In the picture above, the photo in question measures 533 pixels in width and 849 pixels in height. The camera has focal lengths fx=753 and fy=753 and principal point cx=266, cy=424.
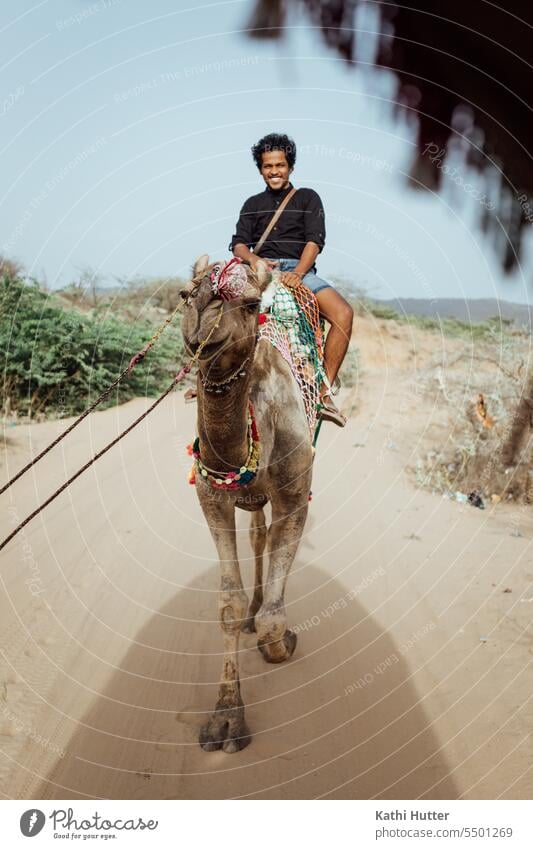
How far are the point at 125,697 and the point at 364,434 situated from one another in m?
7.50

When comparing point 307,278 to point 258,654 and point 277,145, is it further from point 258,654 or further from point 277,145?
point 258,654

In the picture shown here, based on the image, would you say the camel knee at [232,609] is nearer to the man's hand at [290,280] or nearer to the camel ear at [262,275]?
the camel ear at [262,275]

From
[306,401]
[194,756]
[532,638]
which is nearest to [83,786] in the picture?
[194,756]

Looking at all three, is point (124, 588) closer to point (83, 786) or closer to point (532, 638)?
point (83, 786)

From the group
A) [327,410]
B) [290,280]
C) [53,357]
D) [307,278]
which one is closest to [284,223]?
[307,278]

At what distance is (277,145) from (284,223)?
605 mm

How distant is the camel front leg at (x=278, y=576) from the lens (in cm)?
481

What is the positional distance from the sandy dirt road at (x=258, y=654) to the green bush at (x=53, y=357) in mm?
1644

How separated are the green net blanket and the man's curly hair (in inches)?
45.9

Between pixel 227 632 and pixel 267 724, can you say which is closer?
pixel 227 632

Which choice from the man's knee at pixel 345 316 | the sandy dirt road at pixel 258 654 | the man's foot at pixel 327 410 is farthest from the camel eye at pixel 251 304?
the sandy dirt road at pixel 258 654

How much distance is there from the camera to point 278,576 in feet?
16.0

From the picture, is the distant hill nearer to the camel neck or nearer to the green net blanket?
the green net blanket

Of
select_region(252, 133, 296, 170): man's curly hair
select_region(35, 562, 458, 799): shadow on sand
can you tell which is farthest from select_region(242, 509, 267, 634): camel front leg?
select_region(252, 133, 296, 170): man's curly hair
